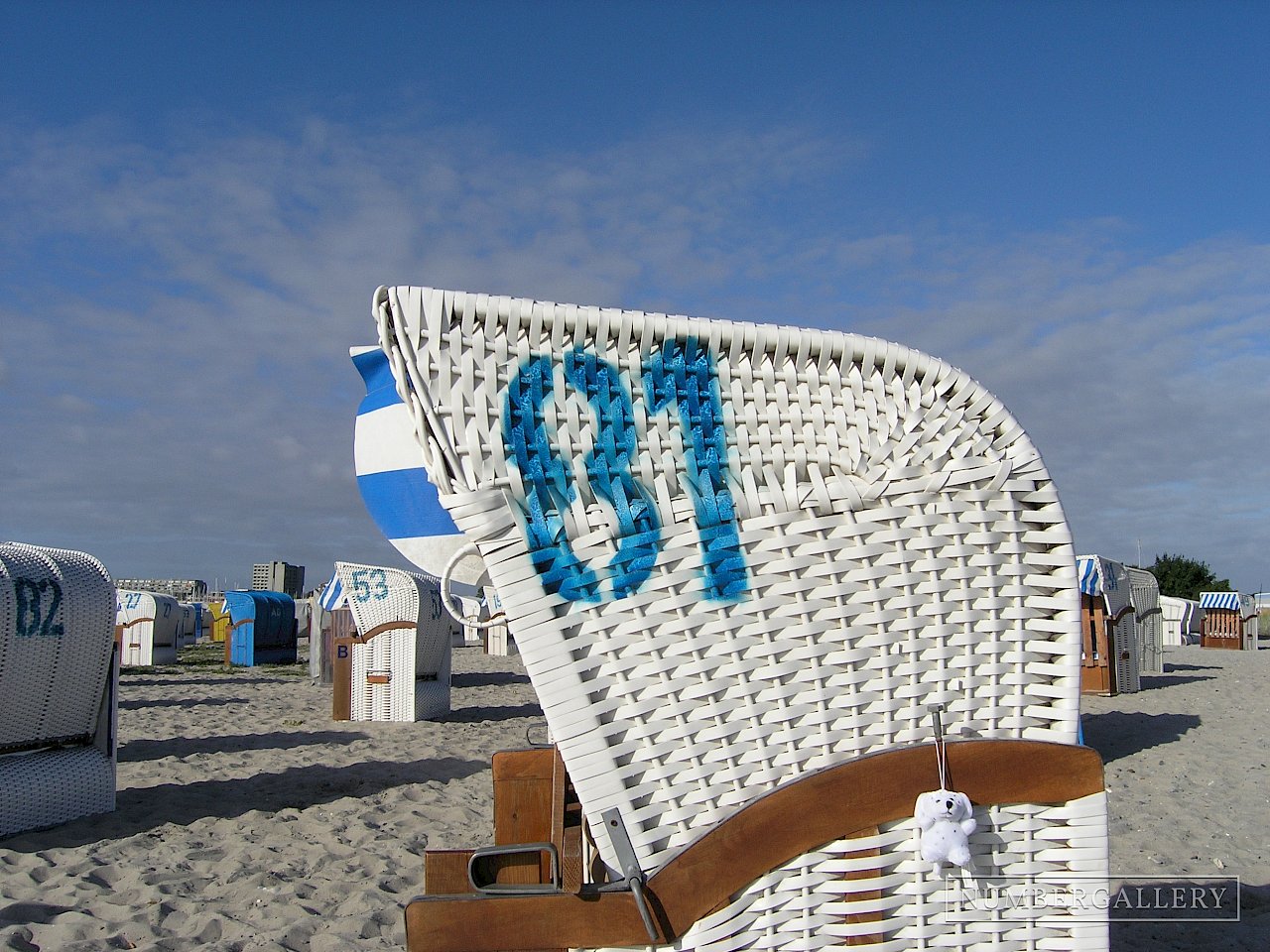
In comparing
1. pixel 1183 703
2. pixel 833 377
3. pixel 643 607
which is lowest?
pixel 1183 703

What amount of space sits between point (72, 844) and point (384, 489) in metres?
4.63

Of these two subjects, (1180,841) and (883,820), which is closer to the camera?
(883,820)

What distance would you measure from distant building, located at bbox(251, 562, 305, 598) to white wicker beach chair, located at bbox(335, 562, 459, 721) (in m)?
56.2

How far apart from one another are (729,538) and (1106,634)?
14099mm

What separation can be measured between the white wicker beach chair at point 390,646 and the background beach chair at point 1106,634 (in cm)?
913

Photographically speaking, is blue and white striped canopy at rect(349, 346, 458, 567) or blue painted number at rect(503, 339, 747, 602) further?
blue and white striped canopy at rect(349, 346, 458, 567)

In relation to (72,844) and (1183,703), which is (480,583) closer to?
(72,844)

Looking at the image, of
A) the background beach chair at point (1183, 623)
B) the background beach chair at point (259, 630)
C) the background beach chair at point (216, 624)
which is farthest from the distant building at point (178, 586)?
the background beach chair at point (1183, 623)

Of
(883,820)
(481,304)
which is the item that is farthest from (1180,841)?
(481,304)

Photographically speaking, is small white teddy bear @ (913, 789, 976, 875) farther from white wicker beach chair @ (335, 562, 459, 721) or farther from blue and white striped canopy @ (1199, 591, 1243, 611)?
blue and white striped canopy @ (1199, 591, 1243, 611)

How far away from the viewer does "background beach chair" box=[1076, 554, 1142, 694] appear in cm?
1362

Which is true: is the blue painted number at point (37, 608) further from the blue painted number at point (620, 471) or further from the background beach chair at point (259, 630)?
the background beach chair at point (259, 630)

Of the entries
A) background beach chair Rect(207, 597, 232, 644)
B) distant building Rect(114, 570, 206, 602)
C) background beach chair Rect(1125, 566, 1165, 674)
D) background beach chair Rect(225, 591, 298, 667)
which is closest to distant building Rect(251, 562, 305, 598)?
distant building Rect(114, 570, 206, 602)

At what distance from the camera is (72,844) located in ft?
16.9
